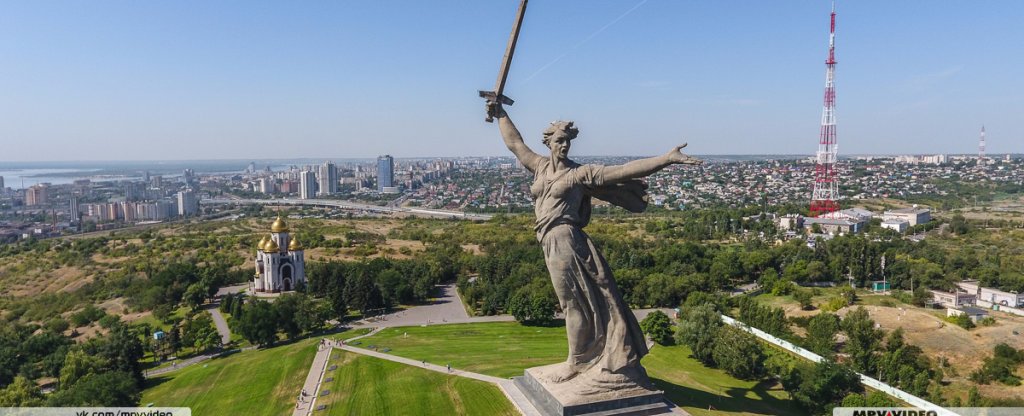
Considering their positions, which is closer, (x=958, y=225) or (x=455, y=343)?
(x=455, y=343)

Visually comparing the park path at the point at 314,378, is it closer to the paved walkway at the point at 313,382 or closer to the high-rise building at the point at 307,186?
the paved walkway at the point at 313,382

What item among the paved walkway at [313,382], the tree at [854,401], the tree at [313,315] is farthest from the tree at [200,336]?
the tree at [854,401]

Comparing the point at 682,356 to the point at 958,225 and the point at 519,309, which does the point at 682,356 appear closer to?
the point at 519,309

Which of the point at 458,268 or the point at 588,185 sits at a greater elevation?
the point at 588,185

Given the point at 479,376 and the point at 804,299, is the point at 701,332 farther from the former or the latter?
the point at 804,299

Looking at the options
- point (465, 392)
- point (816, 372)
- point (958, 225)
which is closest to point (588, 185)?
point (465, 392)

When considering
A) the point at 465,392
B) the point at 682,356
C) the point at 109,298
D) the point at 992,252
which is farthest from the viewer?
the point at 992,252

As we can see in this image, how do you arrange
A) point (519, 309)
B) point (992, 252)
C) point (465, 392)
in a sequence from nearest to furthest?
point (465, 392), point (519, 309), point (992, 252)
